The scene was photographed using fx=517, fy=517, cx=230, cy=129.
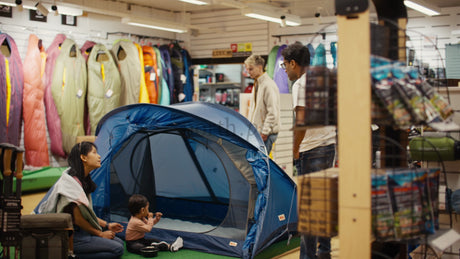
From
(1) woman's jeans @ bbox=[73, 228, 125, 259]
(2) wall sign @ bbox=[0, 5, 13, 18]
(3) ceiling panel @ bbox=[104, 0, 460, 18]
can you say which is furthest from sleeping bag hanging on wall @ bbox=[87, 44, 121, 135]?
(1) woman's jeans @ bbox=[73, 228, 125, 259]

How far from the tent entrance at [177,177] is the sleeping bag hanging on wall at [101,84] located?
2662 mm

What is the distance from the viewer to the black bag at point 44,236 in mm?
3643

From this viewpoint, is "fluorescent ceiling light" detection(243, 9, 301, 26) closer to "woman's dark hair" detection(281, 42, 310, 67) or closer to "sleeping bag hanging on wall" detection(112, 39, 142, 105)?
"sleeping bag hanging on wall" detection(112, 39, 142, 105)

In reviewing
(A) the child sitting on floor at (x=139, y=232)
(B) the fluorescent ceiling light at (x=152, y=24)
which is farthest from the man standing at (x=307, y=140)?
(B) the fluorescent ceiling light at (x=152, y=24)

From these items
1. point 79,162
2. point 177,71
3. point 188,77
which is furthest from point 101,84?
point 79,162

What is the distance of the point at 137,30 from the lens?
988 cm

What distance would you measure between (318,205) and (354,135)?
14.7 inches

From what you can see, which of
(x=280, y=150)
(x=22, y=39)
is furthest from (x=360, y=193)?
(x=22, y=39)

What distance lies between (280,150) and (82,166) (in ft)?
9.95

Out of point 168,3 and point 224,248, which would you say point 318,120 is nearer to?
point 224,248

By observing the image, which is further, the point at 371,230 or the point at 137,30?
the point at 137,30

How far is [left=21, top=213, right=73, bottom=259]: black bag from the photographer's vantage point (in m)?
3.64

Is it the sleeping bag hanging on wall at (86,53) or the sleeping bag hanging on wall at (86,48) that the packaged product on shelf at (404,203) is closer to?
the sleeping bag hanging on wall at (86,53)

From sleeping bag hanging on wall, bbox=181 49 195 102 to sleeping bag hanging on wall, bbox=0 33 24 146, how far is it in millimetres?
3296
